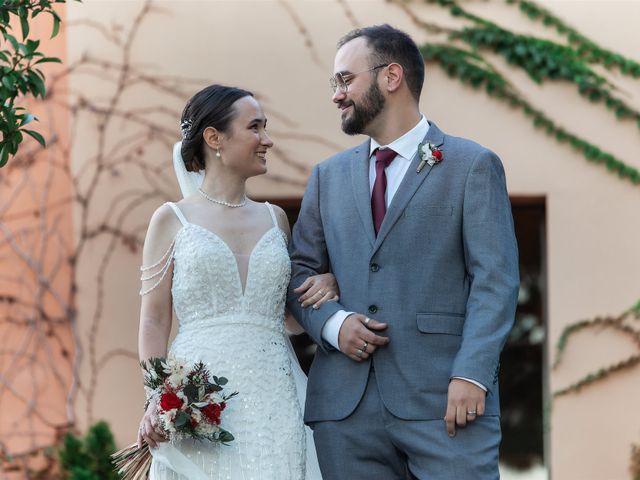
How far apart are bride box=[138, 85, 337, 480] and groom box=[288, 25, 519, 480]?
194 millimetres

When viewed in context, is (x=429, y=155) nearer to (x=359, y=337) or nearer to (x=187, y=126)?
(x=359, y=337)

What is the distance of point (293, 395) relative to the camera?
13.2 feet

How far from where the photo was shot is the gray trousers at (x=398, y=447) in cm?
348

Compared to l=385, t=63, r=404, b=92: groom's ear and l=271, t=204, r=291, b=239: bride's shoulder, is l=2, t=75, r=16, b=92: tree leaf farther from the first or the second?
l=385, t=63, r=404, b=92: groom's ear

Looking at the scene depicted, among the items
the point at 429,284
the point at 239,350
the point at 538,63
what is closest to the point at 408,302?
the point at 429,284

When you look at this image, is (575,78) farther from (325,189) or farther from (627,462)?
(325,189)

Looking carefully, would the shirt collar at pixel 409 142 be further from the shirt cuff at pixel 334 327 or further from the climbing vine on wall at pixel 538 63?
the climbing vine on wall at pixel 538 63

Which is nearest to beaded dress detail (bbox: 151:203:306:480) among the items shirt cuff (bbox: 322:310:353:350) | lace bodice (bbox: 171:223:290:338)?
lace bodice (bbox: 171:223:290:338)

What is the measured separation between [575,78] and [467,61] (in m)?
0.62

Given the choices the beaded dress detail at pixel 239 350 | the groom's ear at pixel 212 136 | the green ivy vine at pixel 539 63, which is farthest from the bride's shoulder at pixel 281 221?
the green ivy vine at pixel 539 63

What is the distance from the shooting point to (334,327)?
367cm

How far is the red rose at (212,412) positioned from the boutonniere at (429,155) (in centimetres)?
99

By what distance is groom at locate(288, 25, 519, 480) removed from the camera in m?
3.51

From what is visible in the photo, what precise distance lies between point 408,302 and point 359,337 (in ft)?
0.62
